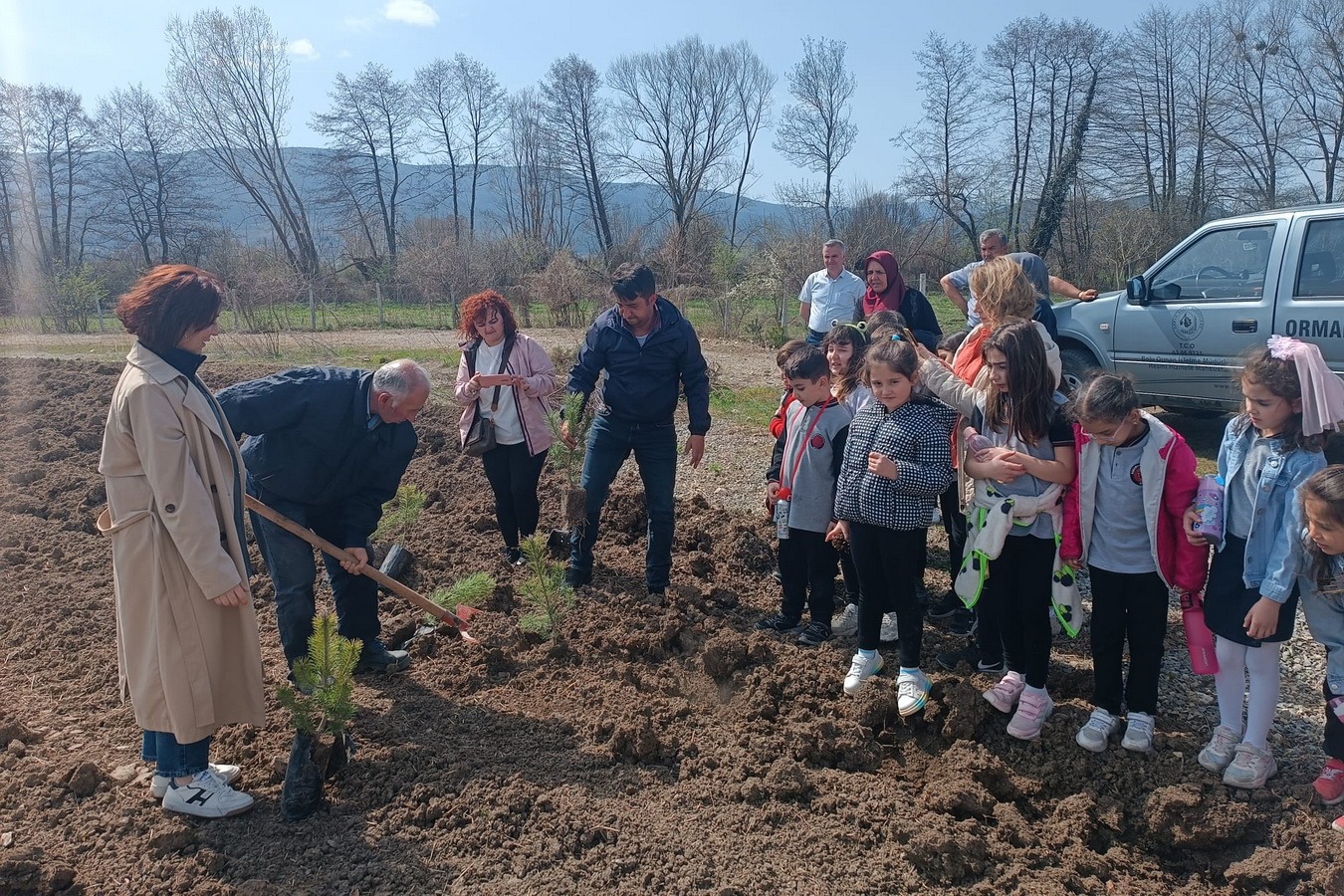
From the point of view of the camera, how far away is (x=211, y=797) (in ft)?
9.82

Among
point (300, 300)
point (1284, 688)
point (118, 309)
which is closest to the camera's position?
point (118, 309)

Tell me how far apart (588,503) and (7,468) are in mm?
5421

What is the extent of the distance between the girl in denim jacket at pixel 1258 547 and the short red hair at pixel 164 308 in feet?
11.4

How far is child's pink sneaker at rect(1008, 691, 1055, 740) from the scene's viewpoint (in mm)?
3365

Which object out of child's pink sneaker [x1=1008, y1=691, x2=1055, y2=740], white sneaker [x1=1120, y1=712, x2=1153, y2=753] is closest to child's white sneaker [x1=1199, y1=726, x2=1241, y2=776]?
white sneaker [x1=1120, y1=712, x2=1153, y2=753]

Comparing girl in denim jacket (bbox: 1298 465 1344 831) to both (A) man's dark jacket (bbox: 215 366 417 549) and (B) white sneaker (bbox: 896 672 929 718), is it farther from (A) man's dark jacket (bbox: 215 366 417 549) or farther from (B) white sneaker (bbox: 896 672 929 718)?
(A) man's dark jacket (bbox: 215 366 417 549)

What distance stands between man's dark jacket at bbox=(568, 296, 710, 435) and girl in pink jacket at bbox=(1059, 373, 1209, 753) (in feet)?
6.60

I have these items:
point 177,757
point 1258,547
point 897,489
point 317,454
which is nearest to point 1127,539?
point 1258,547

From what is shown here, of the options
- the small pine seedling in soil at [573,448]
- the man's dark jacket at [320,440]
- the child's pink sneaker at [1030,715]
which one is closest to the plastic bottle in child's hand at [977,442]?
the child's pink sneaker at [1030,715]

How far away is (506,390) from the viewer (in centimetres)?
513

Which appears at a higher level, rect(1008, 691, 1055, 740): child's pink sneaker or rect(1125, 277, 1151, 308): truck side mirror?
rect(1125, 277, 1151, 308): truck side mirror

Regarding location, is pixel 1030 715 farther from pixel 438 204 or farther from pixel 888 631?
pixel 438 204

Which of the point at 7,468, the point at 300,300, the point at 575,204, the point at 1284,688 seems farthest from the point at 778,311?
the point at 575,204

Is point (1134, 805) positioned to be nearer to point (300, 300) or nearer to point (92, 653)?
point (92, 653)
